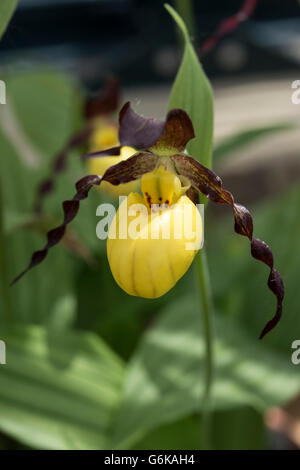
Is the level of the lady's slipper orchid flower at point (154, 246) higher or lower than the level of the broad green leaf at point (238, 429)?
higher

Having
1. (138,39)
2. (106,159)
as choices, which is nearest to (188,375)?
(106,159)

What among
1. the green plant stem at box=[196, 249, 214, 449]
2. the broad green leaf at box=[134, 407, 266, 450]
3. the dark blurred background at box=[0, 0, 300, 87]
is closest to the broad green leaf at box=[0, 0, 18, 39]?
the green plant stem at box=[196, 249, 214, 449]

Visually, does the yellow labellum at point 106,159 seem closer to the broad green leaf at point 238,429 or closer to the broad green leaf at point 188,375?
the broad green leaf at point 188,375

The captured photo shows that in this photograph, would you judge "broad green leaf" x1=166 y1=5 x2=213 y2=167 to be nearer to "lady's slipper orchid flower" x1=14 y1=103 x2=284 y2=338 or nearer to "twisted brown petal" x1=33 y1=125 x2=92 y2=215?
"lady's slipper orchid flower" x1=14 y1=103 x2=284 y2=338

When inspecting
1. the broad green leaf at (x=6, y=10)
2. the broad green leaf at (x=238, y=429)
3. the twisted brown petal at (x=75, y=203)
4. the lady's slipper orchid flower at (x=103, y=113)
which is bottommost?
the broad green leaf at (x=238, y=429)

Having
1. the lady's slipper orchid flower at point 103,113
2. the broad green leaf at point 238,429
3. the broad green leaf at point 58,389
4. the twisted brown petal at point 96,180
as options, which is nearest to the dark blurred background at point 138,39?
the lady's slipper orchid flower at point 103,113

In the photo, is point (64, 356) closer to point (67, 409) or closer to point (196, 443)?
point (67, 409)

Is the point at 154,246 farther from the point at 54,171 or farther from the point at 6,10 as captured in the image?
the point at 54,171
